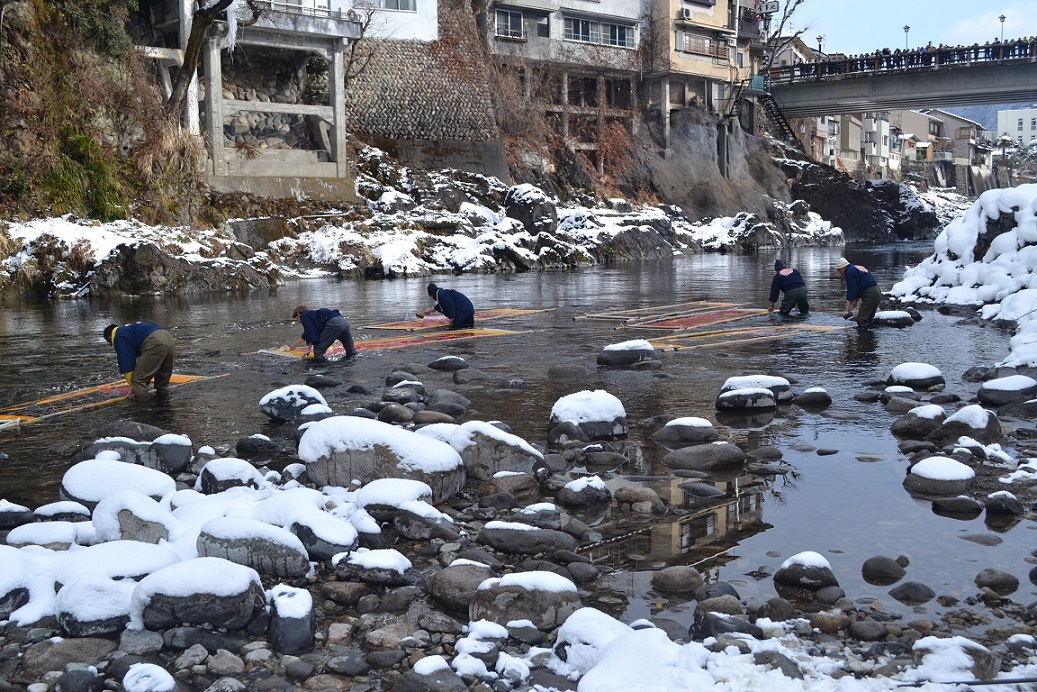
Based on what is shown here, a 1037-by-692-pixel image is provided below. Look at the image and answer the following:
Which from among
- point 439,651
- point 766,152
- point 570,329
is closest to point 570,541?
point 439,651

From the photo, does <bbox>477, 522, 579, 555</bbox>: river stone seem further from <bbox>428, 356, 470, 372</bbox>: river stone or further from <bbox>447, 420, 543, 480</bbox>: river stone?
<bbox>428, 356, 470, 372</bbox>: river stone

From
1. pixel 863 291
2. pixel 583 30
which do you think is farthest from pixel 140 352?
pixel 583 30

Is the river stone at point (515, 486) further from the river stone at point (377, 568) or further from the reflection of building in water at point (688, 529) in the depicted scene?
the river stone at point (377, 568)

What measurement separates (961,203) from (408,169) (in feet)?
251

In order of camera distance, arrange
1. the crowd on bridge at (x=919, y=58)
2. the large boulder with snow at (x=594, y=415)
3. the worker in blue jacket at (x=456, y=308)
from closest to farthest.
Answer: the large boulder with snow at (x=594, y=415), the worker in blue jacket at (x=456, y=308), the crowd on bridge at (x=919, y=58)

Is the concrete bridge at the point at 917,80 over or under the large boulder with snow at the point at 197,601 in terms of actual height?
over

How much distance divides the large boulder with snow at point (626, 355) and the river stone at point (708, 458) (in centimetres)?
460

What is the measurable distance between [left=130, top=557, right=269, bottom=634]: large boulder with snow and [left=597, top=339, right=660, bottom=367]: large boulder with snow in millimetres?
7793

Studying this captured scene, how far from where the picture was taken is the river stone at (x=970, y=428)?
731 cm

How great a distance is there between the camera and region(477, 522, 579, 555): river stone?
5.25 meters

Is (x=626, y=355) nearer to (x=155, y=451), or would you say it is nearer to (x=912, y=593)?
(x=155, y=451)

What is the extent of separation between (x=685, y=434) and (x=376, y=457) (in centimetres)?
265

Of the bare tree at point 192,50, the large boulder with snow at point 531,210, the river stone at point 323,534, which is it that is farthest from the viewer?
the large boulder with snow at point 531,210

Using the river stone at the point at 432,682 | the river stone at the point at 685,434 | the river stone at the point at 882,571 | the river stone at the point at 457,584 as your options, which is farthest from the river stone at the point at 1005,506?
the river stone at the point at 432,682
